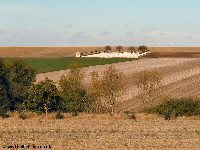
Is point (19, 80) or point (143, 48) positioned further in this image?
point (143, 48)

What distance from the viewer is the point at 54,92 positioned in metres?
67.8

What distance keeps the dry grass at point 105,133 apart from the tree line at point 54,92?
872 centimetres

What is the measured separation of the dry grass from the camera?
35.4m

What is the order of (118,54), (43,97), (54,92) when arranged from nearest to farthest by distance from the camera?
1. (43,97)
2. (54,92)
3. (118,54)

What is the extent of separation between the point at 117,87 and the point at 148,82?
1085 centimetres

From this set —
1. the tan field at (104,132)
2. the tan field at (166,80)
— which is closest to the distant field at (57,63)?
the tan field at (166,80)

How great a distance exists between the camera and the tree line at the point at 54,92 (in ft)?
221

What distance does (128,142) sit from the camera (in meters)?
36.7

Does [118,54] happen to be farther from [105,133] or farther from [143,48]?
[105,133]

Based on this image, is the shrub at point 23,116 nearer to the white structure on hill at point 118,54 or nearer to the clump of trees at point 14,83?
the clump of trees at point 14,83

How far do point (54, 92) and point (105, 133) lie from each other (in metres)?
25.6

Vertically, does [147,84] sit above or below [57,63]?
below

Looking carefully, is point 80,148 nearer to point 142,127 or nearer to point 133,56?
point 142,127

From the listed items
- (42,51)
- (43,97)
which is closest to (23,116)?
(43,97)
